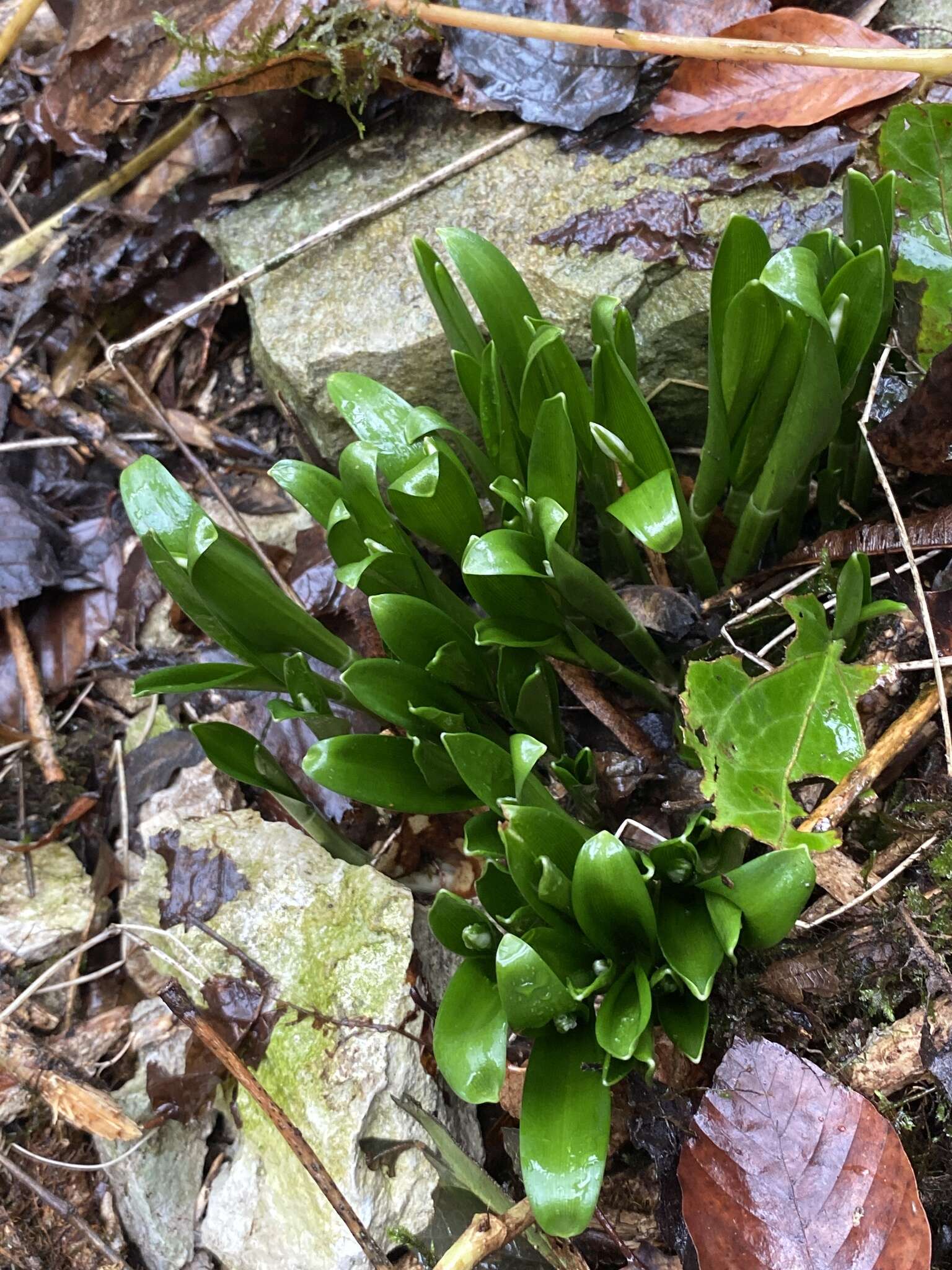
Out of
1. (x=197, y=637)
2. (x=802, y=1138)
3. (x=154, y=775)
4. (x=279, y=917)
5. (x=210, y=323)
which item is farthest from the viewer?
(x=210, y=323)

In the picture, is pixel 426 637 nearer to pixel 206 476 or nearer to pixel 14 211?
pixel 206 476

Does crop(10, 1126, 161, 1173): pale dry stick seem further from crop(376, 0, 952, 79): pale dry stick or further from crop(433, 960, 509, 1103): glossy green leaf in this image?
crop(376, 0, 952, 79): pale dry stick

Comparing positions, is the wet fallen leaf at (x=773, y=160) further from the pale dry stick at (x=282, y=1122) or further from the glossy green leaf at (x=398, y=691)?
the pale dry stick at (x=282, y=1122)

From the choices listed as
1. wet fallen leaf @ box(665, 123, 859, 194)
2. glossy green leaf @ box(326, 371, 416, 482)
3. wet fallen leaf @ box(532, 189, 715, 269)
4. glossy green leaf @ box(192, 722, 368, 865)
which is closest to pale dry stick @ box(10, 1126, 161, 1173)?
glossy green leaf @ box(192, 722, 368, 865)

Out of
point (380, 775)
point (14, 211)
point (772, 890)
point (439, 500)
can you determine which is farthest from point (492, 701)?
point (14, 211)

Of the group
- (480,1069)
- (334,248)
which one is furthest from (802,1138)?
(334,248)

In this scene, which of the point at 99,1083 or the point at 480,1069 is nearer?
the point at 480,1069

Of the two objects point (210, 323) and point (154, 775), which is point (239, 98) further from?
point (154, 775)
